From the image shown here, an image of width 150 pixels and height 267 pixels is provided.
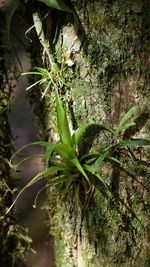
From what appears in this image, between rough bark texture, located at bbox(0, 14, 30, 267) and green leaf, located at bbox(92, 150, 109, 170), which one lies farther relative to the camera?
rough bark texture, located at bbox(0, 14, 30, 267)

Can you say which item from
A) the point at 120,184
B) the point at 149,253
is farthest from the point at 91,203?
the point at 149,253

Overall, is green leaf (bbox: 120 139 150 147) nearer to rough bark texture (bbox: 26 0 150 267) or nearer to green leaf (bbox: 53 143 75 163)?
rough bark texture (bbox: 26 0 150 267)

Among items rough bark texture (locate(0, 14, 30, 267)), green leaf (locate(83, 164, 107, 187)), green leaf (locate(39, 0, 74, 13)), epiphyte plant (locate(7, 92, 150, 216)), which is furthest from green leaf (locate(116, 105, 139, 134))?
rough bark texture (locate(0, 14, 30, 267))

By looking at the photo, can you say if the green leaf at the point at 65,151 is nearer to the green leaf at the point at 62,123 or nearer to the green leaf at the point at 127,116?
the green leaf at the point at 62,123

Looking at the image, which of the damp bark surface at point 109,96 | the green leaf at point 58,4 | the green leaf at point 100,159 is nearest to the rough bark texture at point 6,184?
the damp bark surface at point 109,96

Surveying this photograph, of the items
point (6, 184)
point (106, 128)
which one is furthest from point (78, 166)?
point (6, 184)

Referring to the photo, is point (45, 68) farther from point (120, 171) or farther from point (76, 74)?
point (120, 171)

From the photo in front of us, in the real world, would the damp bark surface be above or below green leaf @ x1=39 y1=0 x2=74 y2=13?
below
